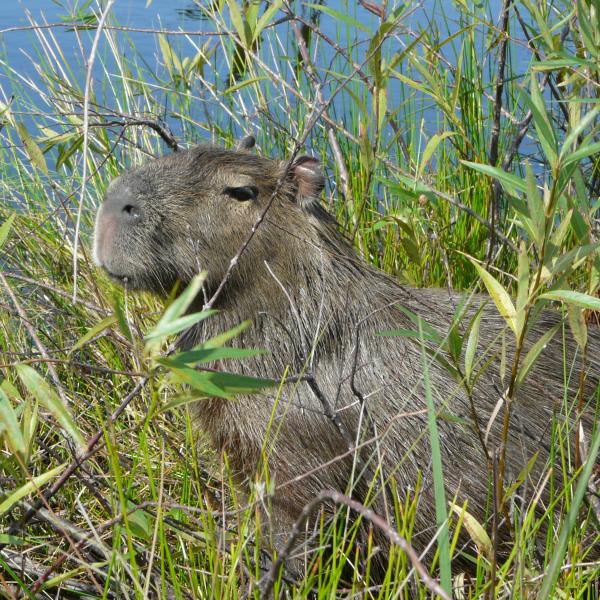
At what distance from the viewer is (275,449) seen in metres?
2.30

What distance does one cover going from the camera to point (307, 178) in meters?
2.48

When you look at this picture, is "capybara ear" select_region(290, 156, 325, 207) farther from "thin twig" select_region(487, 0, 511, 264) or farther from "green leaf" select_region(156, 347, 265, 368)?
"green leaf" select_region(156, 347, 265, 368)

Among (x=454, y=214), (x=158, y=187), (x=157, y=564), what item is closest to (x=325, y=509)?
(x=157, y=564)

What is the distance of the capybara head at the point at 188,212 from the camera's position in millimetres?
2295

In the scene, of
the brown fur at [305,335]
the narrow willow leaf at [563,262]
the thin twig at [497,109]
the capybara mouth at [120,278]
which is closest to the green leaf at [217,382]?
the narrow willow leaf at [563,262]

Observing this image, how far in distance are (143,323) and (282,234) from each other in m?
1.02

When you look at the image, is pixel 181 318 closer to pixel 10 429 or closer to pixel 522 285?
pixel 10 429

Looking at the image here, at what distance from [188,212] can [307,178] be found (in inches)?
13.5

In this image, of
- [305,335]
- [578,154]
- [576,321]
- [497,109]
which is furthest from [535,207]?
[497,109]

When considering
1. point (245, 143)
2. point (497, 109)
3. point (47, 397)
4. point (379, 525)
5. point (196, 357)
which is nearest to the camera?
point (379, 525)

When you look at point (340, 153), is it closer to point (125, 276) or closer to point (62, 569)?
point (125, 276)

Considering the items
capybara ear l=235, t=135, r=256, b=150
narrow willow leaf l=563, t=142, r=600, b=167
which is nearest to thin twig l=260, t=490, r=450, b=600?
narrow willow leaf l=563, t=142, r=600, b=167

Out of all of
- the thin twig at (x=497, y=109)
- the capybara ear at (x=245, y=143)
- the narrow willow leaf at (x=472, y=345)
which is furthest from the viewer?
the thin twig at (x=497, y=109)

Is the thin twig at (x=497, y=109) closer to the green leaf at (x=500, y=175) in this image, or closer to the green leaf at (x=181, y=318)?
the green leaf at (x=500, y=175)
